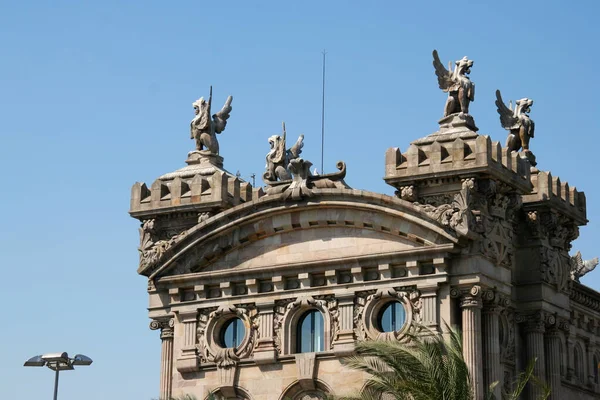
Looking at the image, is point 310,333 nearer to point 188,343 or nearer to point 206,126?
point 188,343

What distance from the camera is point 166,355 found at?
51219 mm

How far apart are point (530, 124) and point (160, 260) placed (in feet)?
40.7

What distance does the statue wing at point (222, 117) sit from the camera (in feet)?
176

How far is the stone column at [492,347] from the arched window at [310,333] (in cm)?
482

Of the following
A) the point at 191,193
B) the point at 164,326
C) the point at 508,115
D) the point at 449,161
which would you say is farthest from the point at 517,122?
the point at 164,326

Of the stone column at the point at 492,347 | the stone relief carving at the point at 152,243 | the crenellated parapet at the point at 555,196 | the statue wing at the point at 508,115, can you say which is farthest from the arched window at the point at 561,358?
the stone relief carving at the point at 152,243

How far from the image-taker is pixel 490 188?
47438 mm

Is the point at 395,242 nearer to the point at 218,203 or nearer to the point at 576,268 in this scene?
the point at 218,203

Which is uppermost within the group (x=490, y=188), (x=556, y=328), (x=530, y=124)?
(x=530, y=124)

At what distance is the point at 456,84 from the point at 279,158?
5.87 m

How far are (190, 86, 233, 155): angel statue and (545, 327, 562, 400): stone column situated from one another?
12.2 meters

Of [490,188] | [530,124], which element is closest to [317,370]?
[490,188]

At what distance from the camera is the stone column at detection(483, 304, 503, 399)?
153 feet

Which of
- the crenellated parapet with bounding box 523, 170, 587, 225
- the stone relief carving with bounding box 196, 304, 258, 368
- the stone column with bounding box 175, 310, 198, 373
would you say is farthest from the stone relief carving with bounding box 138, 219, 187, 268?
the crenellated parapet with bounding box 523, 170, 587, 225
